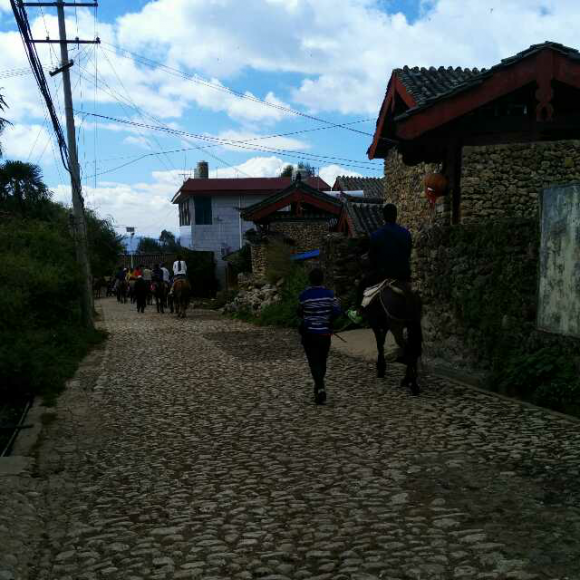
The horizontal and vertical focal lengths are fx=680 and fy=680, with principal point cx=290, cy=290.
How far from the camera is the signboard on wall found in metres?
6.55

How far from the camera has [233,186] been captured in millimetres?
45781

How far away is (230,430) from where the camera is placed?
6.54 metres

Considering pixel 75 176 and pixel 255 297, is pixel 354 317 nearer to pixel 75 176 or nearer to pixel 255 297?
pixel 255 297

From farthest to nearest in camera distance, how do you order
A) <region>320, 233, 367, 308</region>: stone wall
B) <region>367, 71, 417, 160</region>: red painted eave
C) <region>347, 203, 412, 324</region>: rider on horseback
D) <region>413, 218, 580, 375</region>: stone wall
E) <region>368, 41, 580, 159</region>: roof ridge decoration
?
<region>320, 233, 367, 308</region>: stone wall → <region>367, 71, 417, 160</region>: red painted eave → <region>368, 41, 580, 159</region>: roof ridge decoration → <region>347, 203, 412, 324</region>: rider on horseback → <region>413, 218, 580, 375</region>: stone wall

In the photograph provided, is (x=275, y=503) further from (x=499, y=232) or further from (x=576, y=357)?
(x=499, y=232)

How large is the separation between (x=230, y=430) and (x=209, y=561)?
2935 millimetres

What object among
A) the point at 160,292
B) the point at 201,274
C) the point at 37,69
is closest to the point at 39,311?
the point at 37,69

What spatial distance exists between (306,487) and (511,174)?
9060mm

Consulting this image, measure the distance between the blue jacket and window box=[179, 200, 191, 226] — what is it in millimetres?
40160

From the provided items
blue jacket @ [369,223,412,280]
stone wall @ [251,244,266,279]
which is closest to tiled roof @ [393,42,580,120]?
blue jacket @ [369,223,412,280]

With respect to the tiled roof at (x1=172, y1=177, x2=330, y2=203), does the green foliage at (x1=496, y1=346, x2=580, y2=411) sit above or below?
below

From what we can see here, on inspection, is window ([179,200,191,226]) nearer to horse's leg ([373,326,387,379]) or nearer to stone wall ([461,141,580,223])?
stone wall ([461,141,580,223])

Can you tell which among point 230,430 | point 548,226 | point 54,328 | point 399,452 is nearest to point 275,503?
point 399,452

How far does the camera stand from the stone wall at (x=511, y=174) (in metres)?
12.1
